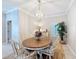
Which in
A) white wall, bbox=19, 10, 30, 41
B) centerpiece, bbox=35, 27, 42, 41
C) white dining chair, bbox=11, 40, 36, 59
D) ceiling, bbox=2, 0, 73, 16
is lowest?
white dining chair, bbox=11, 40, 36, 59

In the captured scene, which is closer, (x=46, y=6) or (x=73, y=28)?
(x=73, y=28)

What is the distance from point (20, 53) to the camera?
280 centimetres

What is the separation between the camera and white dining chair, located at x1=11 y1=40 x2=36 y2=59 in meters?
2.66

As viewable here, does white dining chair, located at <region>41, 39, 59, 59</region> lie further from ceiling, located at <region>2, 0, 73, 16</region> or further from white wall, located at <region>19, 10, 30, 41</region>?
ceiling, located at <region>2, 0, 73, 16</region>

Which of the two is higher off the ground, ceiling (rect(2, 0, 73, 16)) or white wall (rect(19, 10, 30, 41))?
ceiling (rect(2, 0, 73, 16))

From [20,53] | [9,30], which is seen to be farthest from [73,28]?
[9,30]

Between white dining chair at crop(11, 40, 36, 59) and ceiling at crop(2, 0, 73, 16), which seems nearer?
white dining chair at crop(11, 40, 36, 59)

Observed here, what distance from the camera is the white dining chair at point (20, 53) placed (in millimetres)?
2662

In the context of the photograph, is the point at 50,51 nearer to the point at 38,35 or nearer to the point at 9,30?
the point at 38,35

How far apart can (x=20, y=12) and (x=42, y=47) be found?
4.06 feet

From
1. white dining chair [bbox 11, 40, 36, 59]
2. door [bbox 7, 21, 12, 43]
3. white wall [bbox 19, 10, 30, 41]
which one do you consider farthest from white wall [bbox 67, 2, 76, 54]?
door [bbox 7, 21, 12, 43]

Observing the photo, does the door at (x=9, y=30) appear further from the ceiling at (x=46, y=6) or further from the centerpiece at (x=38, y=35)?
the ceiling at (x=46, y=6)

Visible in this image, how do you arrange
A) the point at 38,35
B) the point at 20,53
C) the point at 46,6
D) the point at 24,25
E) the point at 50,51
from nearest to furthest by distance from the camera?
the point at 50,51
the point at 20,53
the point at 38,35
the point at 24,25
the point at 46,6

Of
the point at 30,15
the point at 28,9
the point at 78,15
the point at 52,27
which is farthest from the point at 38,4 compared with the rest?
the point at 78,15
